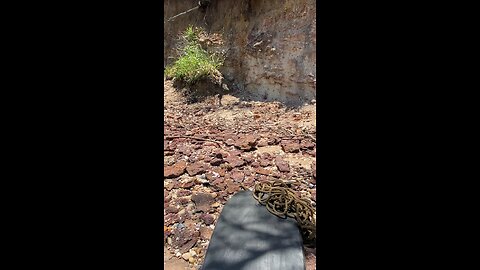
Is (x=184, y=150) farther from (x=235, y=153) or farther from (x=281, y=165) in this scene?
(x=281, y=165)

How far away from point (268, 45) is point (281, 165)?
388 centimetres

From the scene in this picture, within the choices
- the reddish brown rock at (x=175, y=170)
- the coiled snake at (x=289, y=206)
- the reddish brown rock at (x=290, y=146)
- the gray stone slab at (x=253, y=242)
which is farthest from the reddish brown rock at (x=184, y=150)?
the gray stone slab at (x=253, y=242)

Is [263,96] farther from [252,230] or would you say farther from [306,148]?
[252,230]

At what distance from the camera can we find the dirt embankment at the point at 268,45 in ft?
19.0

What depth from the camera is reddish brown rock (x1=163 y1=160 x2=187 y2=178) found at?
282 centimetres

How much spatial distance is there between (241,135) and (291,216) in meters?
2.33

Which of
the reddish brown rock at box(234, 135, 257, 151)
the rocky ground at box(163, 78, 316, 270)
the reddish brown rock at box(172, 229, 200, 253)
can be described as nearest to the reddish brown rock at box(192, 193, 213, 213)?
the rocky ground at box(163, 78, 316, 270)

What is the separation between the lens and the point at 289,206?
206 cm

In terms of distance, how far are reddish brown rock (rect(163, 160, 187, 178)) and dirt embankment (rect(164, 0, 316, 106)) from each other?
3.25 m

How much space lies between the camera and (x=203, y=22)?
7.39 metres

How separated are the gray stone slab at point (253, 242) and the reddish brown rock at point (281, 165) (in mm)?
927

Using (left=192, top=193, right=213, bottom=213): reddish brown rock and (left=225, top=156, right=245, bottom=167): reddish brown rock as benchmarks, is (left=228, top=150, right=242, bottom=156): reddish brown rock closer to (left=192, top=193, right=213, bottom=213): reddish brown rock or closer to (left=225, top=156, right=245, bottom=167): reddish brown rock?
Result: (left=225, top=156, right=245, bottom=167): reddish brown rock

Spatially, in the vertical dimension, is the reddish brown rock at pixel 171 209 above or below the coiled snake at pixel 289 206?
below

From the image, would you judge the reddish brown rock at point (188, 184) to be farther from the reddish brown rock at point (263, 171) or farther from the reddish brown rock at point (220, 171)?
the reddish brown rock at point (263, 171)
